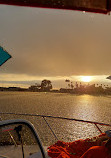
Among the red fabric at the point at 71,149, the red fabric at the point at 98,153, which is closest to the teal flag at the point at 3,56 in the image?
the red fabric at the point at 71,149

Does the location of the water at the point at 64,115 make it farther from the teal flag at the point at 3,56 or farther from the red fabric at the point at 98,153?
the red fabric at the point at 98,153

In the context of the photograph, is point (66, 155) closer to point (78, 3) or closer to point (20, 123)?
point (20, 123)

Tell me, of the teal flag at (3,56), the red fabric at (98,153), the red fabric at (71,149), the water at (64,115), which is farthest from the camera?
the water at (64,115)

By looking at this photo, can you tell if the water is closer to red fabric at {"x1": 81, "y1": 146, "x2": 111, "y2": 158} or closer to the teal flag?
the teal flag

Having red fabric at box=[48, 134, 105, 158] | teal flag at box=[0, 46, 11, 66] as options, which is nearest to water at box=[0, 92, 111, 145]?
teal flag at box=[0, 46, 11, 66]

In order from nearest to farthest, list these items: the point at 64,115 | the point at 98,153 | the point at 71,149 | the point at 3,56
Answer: the point at 98,153 < the point at 71,149 < the point at 3,56 < the point at 64,115

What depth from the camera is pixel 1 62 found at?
688cm

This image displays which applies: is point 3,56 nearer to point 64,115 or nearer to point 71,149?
point 71,149

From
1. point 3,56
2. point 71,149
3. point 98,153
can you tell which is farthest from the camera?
point 3,56

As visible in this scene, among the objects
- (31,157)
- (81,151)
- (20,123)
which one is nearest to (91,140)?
(81,151)

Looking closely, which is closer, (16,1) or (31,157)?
(16,1)

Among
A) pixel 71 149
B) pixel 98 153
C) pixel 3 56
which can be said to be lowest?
pixel 71 149

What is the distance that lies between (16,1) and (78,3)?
0.59 meters

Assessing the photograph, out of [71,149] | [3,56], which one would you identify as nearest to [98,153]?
[71,149]
